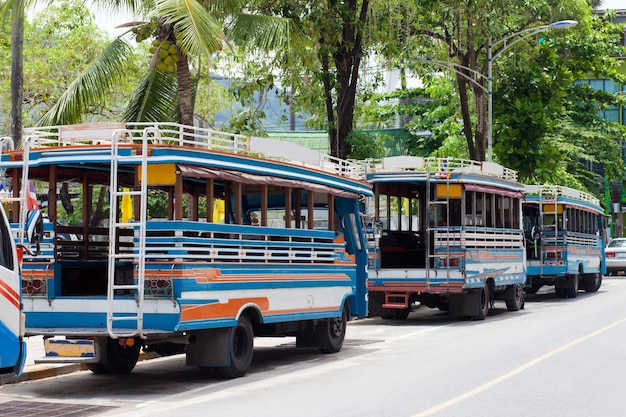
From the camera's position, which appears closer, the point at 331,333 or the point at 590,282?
the point at 331,333

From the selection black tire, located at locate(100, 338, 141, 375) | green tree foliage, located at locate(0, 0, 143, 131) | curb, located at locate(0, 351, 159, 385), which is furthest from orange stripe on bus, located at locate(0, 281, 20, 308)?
green tree foliage, located at locate(0, 0, 143, 131)

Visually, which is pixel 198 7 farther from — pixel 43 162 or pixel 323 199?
pixel 43 162

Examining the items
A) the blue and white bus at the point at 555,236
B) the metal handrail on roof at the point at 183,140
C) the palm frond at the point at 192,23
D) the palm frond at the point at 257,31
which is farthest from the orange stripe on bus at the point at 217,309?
the blue and white bus at the point at 555,236

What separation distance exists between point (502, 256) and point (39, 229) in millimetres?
14800

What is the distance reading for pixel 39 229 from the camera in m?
10.0

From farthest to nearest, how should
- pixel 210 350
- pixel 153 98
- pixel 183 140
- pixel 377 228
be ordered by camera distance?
pixel 377 228 → pixel 153 98 → pixel 210 350 → pixel 183 140

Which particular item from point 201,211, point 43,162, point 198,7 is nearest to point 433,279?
point 201,211

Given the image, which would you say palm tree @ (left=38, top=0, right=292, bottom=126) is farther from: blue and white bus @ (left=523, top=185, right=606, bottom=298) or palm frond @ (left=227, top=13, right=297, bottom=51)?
blue and white bus @ (left=523, top=185, right=606, bottom=298)

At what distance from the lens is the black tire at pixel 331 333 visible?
1581cm

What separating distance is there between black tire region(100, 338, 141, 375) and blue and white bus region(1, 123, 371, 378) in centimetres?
2

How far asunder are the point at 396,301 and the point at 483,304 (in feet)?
7.47

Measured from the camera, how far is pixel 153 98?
19047 mm

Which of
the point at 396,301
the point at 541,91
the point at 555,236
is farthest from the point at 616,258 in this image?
the point at 396,301

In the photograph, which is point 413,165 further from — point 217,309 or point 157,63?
point 217,309
